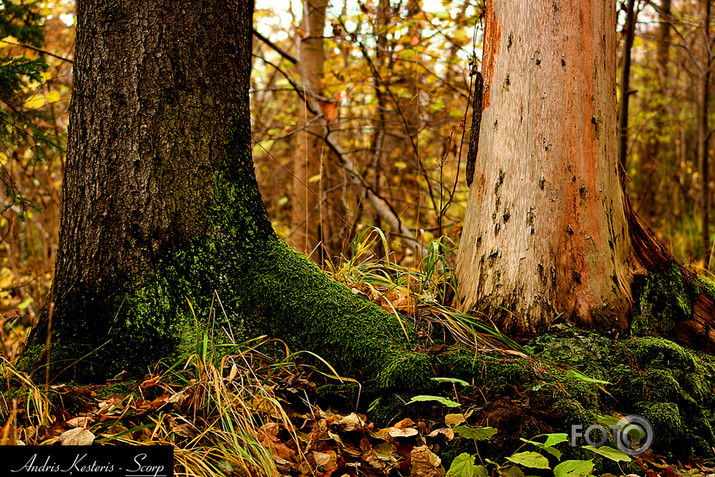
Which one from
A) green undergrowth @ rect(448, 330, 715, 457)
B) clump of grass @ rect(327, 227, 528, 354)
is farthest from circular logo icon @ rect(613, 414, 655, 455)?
clump of grass @ rect(327, 227, 528, 354)

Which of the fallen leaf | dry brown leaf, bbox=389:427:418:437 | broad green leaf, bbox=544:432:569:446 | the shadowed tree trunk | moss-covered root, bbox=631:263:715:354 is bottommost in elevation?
the fallen leaf

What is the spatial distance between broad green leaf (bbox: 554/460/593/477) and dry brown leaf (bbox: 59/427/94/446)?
1.45m

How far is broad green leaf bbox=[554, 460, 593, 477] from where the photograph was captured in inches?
60.7

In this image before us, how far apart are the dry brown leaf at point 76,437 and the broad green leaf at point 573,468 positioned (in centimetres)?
145

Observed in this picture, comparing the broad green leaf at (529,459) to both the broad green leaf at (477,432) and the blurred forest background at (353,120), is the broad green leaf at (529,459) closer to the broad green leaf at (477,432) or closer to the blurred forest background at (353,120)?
the broad green leaf at (477,432)

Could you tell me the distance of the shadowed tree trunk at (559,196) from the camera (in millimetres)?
→ 2271

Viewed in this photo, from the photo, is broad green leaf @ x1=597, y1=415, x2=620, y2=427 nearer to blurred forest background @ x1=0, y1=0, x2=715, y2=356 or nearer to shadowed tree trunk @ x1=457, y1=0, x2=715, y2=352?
shadowed tree trunk @ x1=457, y1=0, x2=715, y2=352

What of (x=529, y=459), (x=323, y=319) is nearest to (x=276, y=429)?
(x=323, y=319)

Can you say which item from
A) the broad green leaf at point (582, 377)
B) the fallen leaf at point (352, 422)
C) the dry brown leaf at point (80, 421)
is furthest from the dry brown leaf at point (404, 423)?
the dry brown leaf at point (80, 421)

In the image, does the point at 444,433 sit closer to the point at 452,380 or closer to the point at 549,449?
the point at 452,380

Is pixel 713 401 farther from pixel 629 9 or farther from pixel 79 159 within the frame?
pixel 629 9

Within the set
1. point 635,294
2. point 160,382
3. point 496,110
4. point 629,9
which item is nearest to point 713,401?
point 635,294

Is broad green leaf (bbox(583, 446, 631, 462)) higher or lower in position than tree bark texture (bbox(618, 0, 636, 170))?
lower

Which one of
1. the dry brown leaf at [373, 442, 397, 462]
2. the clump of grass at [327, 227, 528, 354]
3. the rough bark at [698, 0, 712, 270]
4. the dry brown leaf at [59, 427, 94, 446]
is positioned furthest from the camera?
the rough bark at [698, 0, 712, 270]
